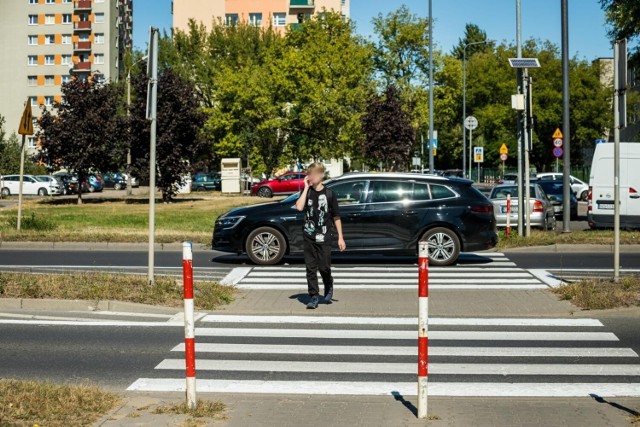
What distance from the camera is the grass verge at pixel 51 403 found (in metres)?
6.50

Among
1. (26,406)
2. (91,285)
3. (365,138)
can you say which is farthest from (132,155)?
(26,406)

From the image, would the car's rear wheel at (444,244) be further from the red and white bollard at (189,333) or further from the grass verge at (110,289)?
the red and white bollard at (189,333)

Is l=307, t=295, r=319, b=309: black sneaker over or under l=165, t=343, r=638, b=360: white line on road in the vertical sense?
over

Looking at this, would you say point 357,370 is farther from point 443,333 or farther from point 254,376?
point 443,333

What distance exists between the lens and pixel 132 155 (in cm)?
4609

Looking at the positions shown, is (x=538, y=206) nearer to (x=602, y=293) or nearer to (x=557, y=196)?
(x=557, y=196)

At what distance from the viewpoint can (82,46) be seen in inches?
4183

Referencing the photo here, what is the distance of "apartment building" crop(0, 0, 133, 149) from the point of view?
10612 cm

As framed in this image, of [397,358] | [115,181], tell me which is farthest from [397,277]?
[115,181]

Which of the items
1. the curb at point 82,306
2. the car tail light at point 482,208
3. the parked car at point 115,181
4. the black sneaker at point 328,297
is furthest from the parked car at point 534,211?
the parked car at point 115,181

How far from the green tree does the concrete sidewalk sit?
39718mm

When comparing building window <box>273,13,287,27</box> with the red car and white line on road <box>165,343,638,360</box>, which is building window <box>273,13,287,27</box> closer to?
the red car

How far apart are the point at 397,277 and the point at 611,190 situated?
40.6ft

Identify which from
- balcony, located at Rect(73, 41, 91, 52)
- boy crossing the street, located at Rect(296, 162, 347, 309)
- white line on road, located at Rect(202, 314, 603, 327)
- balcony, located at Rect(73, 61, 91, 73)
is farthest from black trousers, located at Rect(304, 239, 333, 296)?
balcony, located at Rect(73, 41, 91, 52)
